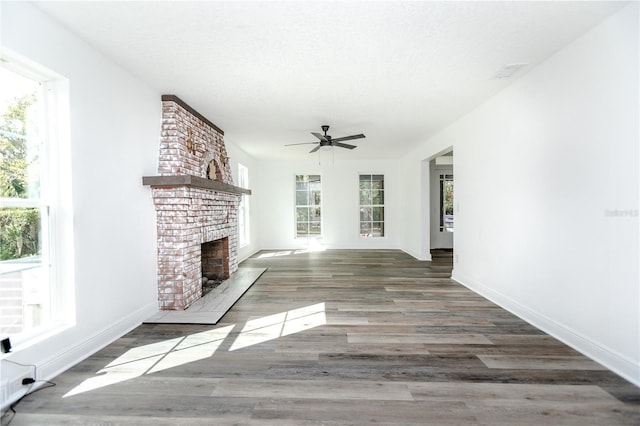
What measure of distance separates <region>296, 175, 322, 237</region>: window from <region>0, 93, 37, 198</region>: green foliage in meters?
6.91

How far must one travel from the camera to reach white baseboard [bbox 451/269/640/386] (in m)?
2.20

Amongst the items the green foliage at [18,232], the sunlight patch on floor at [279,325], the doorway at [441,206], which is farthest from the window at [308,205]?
the green foliage at [18,232]

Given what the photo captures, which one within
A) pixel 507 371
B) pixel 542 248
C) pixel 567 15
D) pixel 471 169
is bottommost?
pixel 507 371

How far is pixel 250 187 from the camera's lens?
8242mm

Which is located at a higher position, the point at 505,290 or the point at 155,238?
the point at 155,238

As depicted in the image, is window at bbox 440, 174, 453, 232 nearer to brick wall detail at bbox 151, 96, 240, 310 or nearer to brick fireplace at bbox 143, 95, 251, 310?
brick fireplace at bbox 143, 95, 251, 310

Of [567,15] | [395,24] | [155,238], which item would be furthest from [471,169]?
[155,238]

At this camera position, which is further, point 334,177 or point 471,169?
point 334,177

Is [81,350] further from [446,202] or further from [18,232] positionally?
[446,202]

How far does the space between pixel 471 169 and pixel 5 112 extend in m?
4.92

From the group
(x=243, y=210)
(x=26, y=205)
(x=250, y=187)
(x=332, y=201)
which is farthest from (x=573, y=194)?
(x=250, y=187)

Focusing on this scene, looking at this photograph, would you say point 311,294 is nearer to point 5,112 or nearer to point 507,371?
point 507,371

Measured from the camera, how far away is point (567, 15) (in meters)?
2.27

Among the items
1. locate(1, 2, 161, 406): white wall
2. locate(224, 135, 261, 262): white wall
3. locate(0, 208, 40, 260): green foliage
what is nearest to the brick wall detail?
locate(1, 2, 161, 406): white wall
